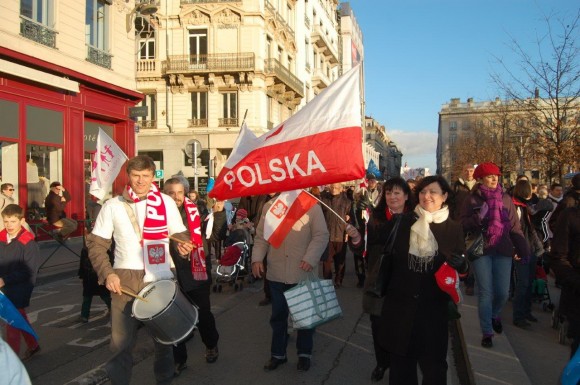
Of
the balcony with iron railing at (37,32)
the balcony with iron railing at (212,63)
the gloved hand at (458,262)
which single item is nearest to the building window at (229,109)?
the balcony with iron railing at (212,63)

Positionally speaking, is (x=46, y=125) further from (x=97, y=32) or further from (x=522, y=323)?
(x=522, y=323)

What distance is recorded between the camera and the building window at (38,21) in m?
14.7

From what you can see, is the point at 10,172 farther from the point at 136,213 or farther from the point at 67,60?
the point at 136,213

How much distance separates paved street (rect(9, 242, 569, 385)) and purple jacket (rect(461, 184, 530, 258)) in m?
1.02

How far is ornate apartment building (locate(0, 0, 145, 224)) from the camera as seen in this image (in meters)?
14.4

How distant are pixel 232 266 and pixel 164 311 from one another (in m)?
5.38

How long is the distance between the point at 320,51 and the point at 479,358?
46.1 metres

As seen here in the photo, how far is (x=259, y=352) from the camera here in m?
5.77

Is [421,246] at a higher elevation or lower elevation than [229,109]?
lower

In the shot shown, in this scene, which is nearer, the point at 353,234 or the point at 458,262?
the point at 458,262

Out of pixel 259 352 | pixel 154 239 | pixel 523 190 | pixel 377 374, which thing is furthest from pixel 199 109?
pixel 154 239

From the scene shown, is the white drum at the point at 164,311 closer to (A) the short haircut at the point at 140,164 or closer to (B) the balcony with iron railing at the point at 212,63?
(A) the short haircut at the point at 140,164

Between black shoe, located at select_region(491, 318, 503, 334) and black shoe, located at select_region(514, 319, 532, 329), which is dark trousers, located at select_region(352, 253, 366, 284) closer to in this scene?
black shoe, located at select_region(514, 319, 532, 329)

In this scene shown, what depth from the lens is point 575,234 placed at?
12.4ft
